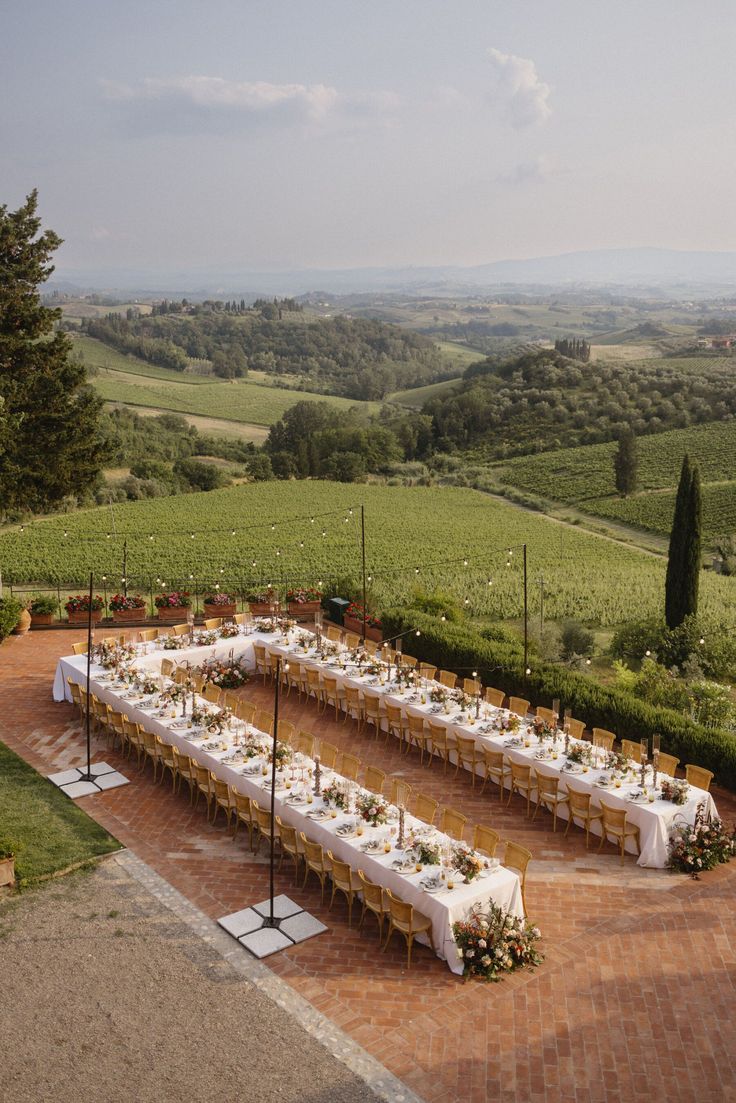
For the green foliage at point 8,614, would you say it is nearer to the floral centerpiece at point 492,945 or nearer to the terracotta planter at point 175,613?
the terracotta planter at point 175,613

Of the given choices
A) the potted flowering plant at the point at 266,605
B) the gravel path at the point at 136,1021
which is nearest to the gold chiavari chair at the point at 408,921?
the gravel path at the point at 136,1021

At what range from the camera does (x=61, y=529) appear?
40656 millimetres

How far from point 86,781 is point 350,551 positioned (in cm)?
2442

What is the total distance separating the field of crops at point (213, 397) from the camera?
10306cm

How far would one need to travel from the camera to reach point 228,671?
1775 centimetres

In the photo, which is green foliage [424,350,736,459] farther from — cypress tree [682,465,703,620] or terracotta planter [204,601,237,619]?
terracotta planter [204,601,237,619]

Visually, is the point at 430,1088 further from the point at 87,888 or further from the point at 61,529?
the point at 61,529

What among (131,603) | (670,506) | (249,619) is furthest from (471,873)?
(670,506)

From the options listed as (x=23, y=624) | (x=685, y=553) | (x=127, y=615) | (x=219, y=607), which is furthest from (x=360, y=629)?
(x=685, y=553)

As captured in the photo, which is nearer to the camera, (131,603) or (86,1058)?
(86,1058)

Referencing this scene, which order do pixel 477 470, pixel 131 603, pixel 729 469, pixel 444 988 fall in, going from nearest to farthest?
pixel 444 988, pixel 131 603, pixel 729 469, pixel 477 470

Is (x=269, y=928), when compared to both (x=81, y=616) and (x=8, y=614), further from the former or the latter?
(x=81, y=616)

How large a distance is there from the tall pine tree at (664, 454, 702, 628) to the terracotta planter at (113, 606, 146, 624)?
13.4 m

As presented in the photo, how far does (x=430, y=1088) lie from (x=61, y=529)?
36.3 m
